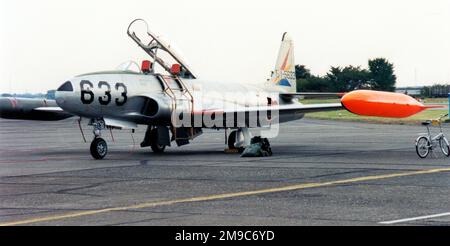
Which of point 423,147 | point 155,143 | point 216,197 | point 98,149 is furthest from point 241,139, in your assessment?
point 216,197

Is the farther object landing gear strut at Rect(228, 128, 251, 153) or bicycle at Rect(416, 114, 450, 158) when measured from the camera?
landing gear strut at Rect(228, 128, 251, 153)

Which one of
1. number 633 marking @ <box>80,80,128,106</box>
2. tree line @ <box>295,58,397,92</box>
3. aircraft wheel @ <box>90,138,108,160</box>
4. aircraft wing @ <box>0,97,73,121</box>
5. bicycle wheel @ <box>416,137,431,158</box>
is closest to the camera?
bicycle wheel @ <box>416,137,431,158</box>

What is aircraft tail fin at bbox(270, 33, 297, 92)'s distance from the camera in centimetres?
2984

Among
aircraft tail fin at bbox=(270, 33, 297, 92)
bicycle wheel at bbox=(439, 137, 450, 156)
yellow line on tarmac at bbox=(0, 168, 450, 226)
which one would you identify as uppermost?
aircraft tail fin at bbox=(270, 33, 297, 92)

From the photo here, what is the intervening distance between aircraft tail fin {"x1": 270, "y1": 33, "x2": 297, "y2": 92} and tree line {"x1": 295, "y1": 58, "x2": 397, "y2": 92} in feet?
114

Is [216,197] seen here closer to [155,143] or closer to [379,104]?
[379,104]

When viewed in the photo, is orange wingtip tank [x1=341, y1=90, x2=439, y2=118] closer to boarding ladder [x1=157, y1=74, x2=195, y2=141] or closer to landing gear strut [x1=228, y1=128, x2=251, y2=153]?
landing gear strut [x1=228, y1=128, x2=251, y2=153]

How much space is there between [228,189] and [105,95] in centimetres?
925

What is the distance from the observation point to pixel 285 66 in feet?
→ 98.5

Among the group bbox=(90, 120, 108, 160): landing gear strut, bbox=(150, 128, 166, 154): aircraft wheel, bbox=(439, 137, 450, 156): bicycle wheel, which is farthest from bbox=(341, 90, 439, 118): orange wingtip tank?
bbox=(150, 128, 166, 154): aircraft wheel
